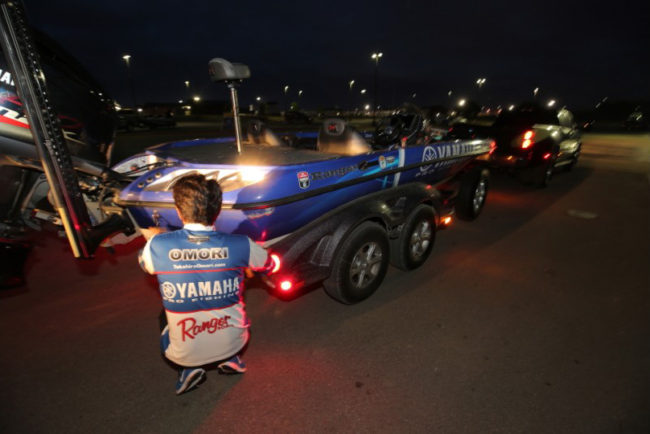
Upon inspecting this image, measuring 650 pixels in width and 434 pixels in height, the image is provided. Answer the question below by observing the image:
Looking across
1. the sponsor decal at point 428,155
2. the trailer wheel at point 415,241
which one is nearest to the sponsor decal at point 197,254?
A: the trailer wheel at point 415,241

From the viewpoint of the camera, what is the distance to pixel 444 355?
8.92ft

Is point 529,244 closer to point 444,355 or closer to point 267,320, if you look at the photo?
point 444,355

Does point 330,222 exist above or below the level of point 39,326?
above

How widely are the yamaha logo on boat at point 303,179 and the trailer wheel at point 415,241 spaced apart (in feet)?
4.77

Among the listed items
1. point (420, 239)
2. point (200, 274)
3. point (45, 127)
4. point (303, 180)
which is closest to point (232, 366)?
point (200, 274)

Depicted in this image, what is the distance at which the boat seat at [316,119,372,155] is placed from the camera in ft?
12.0

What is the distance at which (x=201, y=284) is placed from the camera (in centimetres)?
192

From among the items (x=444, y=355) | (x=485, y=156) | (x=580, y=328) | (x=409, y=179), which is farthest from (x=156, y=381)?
(x=485, y=156)

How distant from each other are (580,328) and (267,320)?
2.82 m

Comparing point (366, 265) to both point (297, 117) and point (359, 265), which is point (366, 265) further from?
point (297, 117)

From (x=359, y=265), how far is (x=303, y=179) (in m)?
1.10

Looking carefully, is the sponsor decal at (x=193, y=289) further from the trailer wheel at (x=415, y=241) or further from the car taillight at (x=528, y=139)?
the car taillight at (x=528, y=139)

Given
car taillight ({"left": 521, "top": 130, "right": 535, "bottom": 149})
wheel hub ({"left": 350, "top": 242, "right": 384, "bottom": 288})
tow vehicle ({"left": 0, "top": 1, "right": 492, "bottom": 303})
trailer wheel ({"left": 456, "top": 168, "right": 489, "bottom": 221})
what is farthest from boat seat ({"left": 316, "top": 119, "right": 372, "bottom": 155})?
car taillight ({"left": 521, "top": 130, "right": 535, "bottom": 149})

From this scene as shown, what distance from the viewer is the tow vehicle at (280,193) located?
2500 mm
